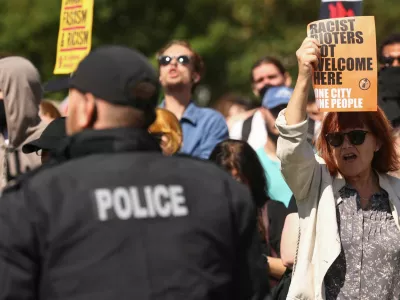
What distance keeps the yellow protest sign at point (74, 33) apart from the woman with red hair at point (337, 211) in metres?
2.33

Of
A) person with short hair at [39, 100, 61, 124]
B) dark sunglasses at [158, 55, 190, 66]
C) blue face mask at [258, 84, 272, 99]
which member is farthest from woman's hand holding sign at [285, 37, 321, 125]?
blue face mask at [258, 84, 272, 99]

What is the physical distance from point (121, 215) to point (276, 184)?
4.30m

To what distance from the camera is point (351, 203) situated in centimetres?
550

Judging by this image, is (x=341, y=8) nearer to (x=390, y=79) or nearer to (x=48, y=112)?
(x=390, y=79)

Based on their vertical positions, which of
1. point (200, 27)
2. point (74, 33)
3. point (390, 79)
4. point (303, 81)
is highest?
point (200, 27)

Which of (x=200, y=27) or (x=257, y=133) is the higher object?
(x=200, y=27)

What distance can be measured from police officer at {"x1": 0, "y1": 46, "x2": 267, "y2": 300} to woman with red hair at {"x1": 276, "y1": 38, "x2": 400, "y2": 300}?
1226mm

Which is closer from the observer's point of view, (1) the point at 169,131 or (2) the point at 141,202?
(2) the point at 141,202

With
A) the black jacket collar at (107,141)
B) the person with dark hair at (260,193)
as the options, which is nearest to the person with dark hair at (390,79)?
the person with dark hair at (260,193)

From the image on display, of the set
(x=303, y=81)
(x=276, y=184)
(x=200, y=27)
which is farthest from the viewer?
(x=200, y=27)

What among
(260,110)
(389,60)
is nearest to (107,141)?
(389,60)

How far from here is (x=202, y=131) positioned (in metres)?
8.41

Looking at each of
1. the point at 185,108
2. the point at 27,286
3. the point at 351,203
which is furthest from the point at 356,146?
the point at 185,108

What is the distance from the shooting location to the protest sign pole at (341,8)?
726 cm
